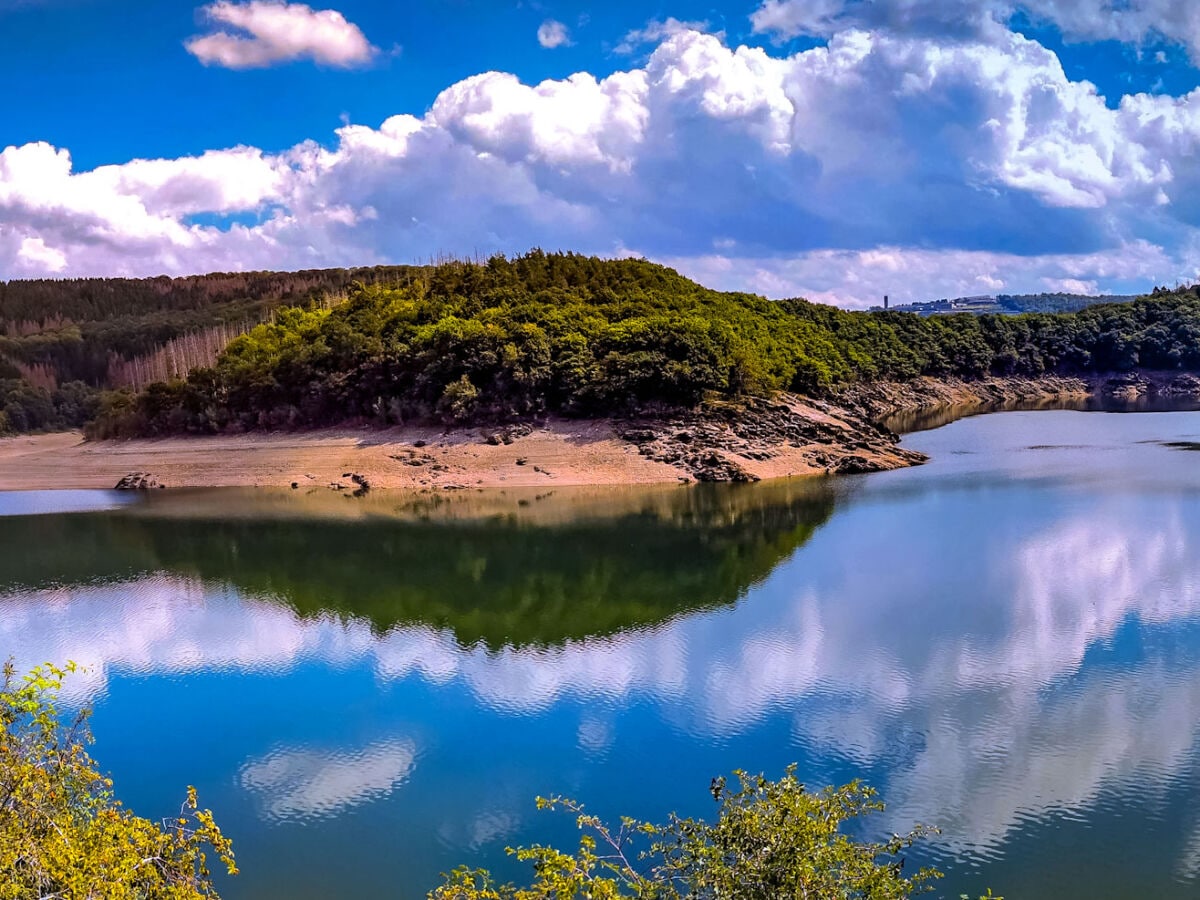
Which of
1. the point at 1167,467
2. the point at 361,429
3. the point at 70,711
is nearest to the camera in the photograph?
the point at 70,711

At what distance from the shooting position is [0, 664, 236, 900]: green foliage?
7.36 metres

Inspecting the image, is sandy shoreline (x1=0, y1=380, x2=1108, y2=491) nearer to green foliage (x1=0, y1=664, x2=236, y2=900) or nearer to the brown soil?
the brown soil

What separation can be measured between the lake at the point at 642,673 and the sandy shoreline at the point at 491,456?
868 centimetres

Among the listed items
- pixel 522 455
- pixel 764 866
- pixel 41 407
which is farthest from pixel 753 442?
pixel 41 407

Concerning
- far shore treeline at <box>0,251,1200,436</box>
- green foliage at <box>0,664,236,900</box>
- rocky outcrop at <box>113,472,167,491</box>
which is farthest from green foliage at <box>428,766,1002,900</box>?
rocky outcrop at <box>113,472,167,491</box>

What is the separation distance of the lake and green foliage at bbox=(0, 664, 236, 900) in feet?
14.2

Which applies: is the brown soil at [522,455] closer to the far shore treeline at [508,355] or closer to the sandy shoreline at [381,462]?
the sandy shoreline at [381,462]

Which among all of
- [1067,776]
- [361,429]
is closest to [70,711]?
[1067,776]

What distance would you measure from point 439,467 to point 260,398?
13.8m

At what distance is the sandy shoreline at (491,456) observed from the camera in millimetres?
48844

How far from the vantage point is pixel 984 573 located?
27.5 m

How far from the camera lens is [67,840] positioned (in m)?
7.79

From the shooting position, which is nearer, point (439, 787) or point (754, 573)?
point (439, 787)

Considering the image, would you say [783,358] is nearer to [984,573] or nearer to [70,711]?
[984,573]
